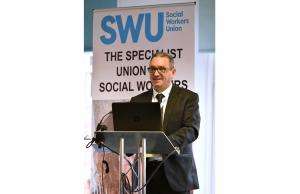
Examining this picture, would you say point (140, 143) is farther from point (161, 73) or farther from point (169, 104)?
point (161, 73)

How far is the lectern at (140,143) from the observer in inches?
109

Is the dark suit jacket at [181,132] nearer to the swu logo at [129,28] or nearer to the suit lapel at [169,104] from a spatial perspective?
the suit lapel at [169,104]

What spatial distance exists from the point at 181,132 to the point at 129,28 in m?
2.09

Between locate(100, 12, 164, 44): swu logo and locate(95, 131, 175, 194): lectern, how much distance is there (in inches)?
78.0

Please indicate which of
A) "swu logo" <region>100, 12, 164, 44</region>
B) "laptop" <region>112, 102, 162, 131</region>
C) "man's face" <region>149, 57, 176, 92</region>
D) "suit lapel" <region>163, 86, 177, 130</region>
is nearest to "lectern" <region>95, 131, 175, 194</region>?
"laptop" <region>112, 102, 162, 131</region>

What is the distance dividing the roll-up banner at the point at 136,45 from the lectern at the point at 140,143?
1.81 meters

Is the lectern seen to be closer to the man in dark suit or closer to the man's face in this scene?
the man in dark suit

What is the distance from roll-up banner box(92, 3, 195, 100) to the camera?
15.5ft

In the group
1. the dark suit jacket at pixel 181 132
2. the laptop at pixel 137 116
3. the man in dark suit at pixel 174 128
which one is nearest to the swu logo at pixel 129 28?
the man in dark suit at pixel 174 128
